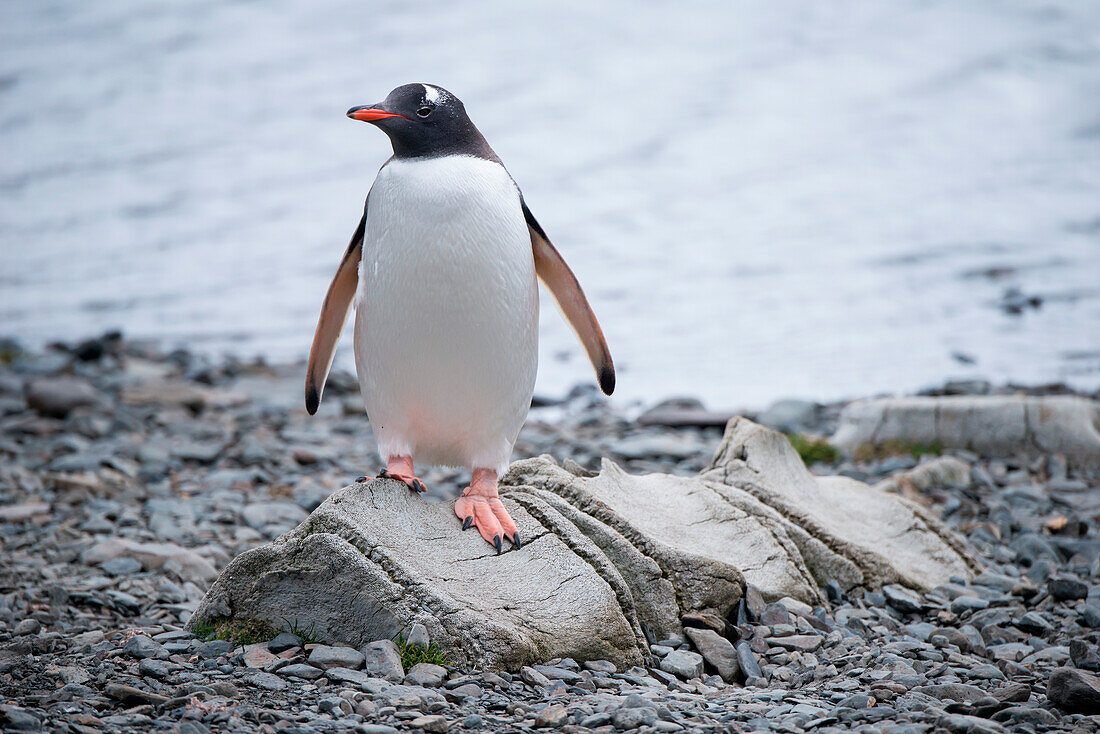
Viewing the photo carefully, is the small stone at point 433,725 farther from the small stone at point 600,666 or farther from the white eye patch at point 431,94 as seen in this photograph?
the white eye patch at point 431,94

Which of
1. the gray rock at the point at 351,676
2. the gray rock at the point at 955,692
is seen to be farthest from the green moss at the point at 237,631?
the gray rock at the point at 955,692

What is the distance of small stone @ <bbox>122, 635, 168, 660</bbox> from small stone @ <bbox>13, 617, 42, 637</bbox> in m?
0.72

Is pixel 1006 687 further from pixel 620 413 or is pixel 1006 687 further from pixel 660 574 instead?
pixel 620 413

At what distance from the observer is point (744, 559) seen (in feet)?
13.8

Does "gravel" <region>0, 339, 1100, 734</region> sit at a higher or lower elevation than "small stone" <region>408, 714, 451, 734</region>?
lower

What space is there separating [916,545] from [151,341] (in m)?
11.4

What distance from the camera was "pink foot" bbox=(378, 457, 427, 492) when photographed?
149 inches

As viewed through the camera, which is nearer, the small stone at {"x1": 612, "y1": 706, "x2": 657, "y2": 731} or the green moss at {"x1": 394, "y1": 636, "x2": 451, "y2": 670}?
the small stone at {"x1": 612, "y1": 706, "x2": 657, "y2": 731}

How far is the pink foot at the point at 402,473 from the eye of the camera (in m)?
3.78

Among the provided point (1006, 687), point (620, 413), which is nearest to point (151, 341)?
point (620, 413)

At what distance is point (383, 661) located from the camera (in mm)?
3080

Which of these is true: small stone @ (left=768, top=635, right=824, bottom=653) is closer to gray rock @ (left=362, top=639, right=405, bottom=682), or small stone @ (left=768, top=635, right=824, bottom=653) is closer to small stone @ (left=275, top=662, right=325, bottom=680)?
gray rock @ (left=362, top=639, right=405, bottom=682)

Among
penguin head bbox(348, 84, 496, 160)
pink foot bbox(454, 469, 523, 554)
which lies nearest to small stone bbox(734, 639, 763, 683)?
pink foot bbox(454, 469, 523, 554)

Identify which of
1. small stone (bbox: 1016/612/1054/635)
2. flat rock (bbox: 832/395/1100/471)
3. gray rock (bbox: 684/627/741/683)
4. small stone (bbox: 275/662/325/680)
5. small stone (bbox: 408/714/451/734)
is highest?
small stone (bbox: 408/714/451/734)
